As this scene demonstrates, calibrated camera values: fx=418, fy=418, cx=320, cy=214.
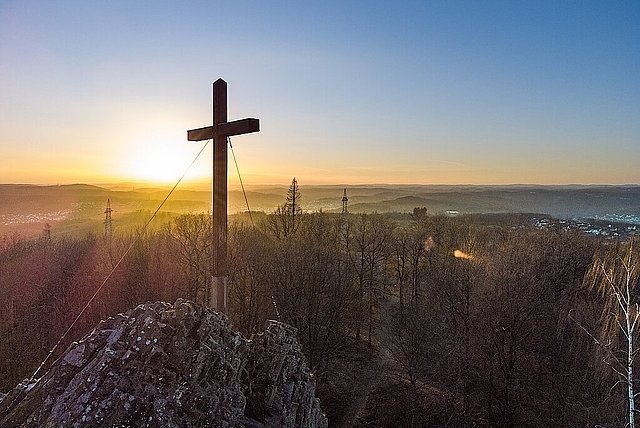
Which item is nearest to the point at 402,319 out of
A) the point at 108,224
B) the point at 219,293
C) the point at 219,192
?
the point at 219,293

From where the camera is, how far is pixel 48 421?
4.45 metres

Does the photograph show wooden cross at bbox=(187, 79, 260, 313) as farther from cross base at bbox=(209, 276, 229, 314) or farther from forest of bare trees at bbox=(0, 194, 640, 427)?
forest of bare trees at bbox=(0, 194, 640, 427)

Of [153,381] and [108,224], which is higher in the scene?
[153,381]

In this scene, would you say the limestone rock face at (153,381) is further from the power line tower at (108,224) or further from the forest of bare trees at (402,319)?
the power line tower at (108,224)

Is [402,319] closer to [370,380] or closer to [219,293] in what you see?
[370,380]

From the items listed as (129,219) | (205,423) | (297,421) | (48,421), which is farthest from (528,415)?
(129,219)

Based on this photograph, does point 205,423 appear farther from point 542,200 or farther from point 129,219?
point 542,200

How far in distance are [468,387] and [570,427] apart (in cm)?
505

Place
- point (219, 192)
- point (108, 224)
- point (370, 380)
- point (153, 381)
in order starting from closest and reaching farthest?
point (153, 381) < point (219, 192) < point (370, 380) < point (108, 224)

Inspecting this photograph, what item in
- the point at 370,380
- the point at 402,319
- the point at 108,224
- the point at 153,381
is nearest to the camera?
the point at 153,381

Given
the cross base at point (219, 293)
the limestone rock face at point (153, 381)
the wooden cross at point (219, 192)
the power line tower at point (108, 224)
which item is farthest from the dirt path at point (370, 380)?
the power line tower at point (108, 224)

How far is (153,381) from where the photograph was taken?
461cm

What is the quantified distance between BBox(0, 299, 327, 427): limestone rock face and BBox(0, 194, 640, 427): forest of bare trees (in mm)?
13251

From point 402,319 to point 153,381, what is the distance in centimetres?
2028
